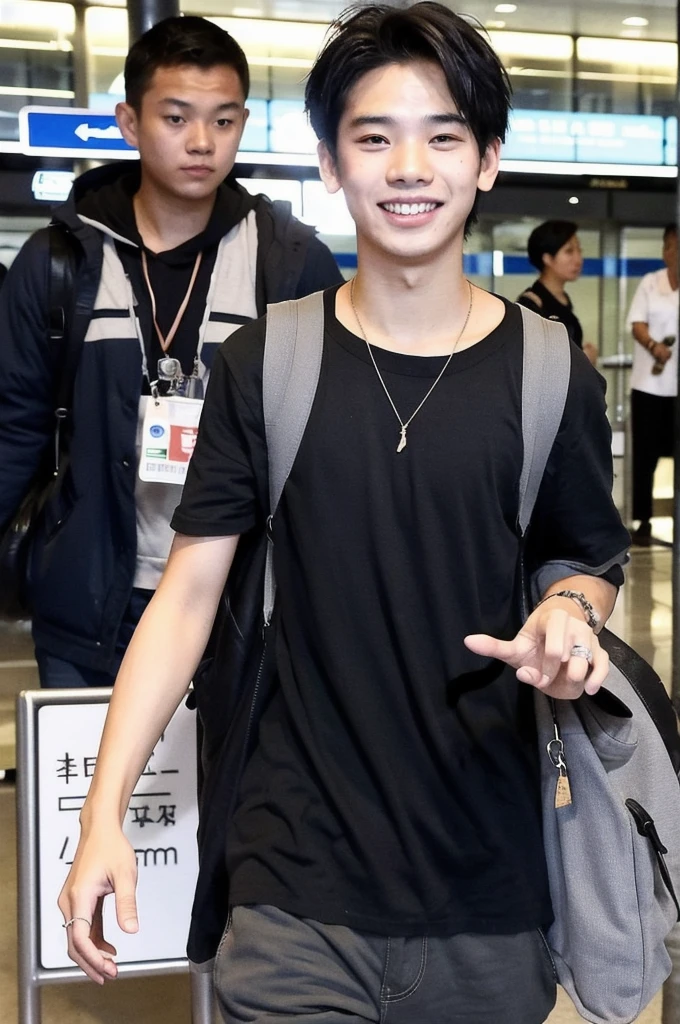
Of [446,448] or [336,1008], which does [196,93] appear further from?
[336,1008]

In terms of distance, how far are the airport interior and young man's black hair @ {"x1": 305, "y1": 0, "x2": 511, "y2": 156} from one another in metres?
7.96

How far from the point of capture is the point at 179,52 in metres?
2.80

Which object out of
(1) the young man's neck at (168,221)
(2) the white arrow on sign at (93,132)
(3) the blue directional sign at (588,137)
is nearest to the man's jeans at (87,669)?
(1) the young man's neck at (168,221)

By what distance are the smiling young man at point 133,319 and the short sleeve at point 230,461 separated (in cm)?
103

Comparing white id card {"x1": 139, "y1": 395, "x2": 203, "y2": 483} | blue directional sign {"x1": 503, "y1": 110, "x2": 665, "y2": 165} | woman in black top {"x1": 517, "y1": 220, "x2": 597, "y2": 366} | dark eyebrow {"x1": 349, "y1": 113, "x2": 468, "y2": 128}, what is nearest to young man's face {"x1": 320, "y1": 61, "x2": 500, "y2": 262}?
dark eyebrow {"x1": 349, "y1": 113, "x2": 468, "y2": 128}

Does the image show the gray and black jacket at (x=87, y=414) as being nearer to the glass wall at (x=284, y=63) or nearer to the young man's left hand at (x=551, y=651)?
the young man's left hand at (x=551, y=651)

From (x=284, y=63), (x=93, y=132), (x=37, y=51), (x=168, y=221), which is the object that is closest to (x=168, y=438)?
(x=168, y=221)

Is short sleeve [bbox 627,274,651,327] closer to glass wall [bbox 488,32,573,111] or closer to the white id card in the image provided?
glass wall [bbox 488,32,573,111]

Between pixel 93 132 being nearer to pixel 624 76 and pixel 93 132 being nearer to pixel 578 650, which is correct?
pixel 624 76

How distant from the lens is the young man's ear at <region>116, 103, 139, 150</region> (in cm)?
288

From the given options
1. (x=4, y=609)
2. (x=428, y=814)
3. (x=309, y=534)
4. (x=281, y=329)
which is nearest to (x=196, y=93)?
(x=4, y=609)

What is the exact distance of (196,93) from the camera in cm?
278

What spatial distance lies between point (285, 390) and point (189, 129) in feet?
4.36

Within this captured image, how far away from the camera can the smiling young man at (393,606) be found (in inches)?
59.6
